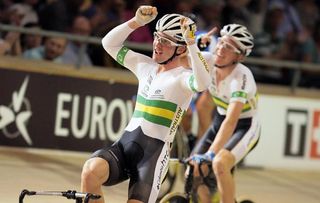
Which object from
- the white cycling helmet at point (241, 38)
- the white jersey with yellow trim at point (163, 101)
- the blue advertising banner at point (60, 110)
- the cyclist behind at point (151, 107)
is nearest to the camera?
the cyclist behind at point (151, 107)

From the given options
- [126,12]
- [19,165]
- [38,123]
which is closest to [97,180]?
[19,165]

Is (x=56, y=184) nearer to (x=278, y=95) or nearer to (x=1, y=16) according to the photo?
(x=1, y=16)

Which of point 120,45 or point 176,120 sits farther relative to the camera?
point 120,45

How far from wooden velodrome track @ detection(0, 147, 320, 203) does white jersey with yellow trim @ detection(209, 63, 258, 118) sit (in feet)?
5.17

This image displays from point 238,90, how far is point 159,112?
1544 mm

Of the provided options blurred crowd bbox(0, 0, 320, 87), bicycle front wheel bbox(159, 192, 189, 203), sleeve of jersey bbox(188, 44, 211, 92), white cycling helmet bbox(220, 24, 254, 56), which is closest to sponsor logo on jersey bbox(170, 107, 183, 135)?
sleeve of jersey bbox(188, 44, 211, 92)

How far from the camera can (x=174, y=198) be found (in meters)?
7.67

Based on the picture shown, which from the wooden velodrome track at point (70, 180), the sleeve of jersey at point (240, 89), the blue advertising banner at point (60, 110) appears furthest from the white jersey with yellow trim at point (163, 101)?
the blue advertising banner at point (60, 110)

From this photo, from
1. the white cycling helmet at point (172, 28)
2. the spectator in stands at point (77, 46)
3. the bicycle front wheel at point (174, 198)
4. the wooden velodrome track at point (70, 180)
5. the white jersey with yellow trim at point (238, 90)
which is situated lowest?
the wooden velodrome track at point (70, 180)

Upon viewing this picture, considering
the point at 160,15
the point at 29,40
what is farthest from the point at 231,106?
the point at 160,15

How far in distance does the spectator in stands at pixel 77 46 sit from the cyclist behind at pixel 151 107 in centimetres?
492

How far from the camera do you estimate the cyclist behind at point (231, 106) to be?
25.7ft

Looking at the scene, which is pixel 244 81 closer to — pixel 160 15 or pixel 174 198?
pixel 174 198

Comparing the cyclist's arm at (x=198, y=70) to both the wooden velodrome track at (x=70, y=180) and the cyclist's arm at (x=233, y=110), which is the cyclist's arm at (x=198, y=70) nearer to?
the cyclist's arm at (x=233, y=110)
